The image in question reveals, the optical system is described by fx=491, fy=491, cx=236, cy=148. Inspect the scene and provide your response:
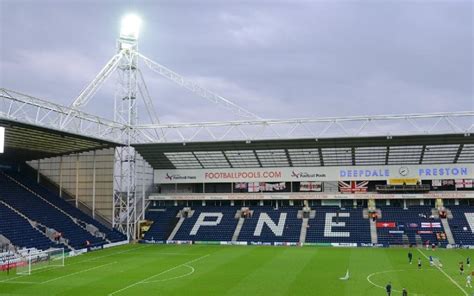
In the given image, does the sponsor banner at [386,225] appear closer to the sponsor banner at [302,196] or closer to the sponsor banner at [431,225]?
the sponsor banner at [431,225]

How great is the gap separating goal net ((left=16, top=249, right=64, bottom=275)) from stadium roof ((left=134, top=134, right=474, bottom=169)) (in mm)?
25043

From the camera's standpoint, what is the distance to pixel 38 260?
47500 mm

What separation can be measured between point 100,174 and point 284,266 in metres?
36.7

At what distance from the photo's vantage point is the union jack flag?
7425 cm

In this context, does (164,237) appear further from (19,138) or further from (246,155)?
(19,138)

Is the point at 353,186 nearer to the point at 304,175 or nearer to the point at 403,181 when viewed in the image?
the point at 403,181

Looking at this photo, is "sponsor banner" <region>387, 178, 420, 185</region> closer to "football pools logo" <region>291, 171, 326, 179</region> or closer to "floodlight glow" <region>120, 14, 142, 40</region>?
"football pools logo" <region>291, 171, 326, 179</region>

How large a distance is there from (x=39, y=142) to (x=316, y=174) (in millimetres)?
39632

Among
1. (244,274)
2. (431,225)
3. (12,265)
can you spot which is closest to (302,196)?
(431,225)

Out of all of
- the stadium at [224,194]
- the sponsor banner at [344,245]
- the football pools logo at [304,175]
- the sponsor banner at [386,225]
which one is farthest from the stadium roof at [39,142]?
the sponsor banner at [386,225]

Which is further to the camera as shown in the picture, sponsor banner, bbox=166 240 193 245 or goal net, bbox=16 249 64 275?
sponsor banner, bbox=166 240 193 245

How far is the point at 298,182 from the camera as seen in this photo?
255 feet

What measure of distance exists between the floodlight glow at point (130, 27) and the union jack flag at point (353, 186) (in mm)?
38430

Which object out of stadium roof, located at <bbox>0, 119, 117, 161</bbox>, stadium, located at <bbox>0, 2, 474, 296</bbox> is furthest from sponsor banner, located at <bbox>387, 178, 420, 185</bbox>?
stadium roof, located at <bbox>0, 119, 117, 161</bbox>
